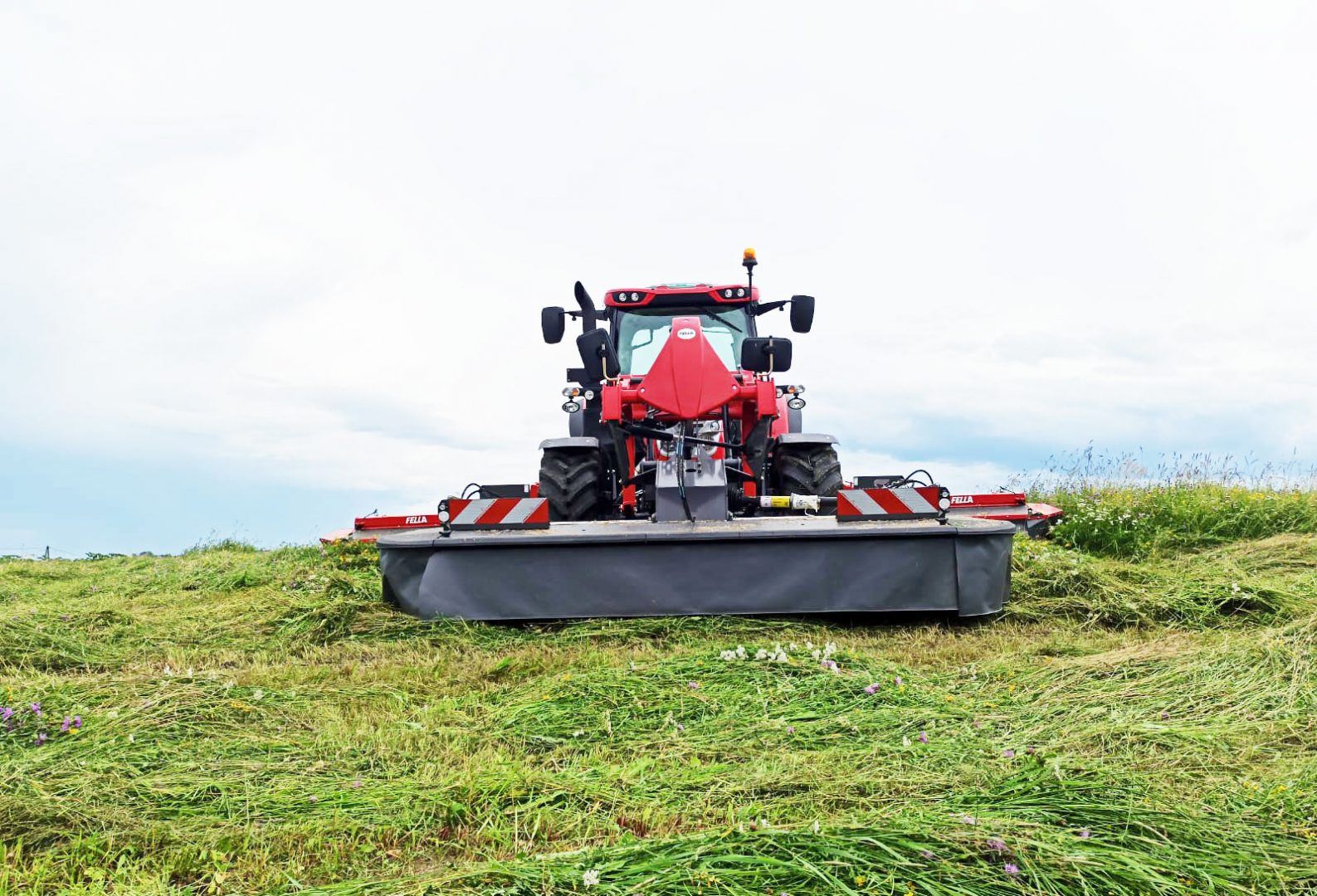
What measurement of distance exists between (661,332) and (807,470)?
1.85 metres

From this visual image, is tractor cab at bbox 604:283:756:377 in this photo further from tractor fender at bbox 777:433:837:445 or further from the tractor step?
the tractor step

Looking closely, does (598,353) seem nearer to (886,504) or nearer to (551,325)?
(551,325)

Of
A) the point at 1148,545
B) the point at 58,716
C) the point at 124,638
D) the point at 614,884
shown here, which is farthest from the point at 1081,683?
the point at 1148,545

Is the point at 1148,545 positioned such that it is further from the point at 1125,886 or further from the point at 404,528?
the point at 1125,886

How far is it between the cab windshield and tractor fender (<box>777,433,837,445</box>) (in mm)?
1020

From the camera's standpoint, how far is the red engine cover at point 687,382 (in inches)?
217

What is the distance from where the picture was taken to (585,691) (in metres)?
3.38

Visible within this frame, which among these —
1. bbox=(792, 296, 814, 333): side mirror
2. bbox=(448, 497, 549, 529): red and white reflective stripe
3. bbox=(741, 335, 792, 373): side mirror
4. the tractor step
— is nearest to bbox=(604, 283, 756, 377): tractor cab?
bbox=(792, 296, 814, 333): side mirror

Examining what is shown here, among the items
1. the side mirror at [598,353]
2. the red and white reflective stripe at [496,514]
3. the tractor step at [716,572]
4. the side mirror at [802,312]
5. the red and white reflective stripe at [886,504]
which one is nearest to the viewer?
the tractor step at [716,572]

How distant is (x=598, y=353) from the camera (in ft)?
21.1

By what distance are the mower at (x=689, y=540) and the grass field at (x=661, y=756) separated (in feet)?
0.54

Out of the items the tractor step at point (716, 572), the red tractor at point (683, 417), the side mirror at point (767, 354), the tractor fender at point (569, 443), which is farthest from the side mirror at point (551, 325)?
the tractor step at point (716, 572)

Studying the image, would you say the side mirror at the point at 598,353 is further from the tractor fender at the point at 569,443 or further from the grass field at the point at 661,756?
the grass field at the point at 661,756

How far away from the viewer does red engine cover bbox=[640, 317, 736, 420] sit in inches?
217
